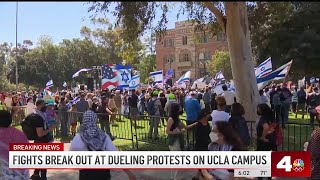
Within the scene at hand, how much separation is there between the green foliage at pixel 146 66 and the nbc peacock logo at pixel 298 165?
7718 centimetres

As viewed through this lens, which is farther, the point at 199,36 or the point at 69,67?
the point at 69,67

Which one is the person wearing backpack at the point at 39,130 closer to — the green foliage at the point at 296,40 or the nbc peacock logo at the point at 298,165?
the nbc peacock logo at the point at 298,165

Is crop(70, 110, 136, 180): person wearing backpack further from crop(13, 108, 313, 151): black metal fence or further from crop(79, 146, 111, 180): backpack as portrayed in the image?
crop(13, 108, 313, 151): black metal fence

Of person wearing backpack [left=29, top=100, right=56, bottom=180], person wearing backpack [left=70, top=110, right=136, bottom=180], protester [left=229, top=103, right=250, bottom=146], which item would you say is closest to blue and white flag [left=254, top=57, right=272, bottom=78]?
protester [left=229, top=103, right=250, bottom=146]

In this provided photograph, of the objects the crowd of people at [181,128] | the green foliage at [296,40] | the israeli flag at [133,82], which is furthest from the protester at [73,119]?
the green foliage at [296,40]

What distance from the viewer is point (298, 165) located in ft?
17.1

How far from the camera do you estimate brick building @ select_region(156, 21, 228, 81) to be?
274 ft

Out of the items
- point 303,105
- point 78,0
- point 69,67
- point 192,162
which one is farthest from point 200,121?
point 69,67

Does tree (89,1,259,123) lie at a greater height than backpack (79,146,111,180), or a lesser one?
greater

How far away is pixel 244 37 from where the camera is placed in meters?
13.1

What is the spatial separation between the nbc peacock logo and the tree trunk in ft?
Result: 26.0

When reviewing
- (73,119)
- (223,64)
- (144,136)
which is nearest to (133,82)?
(73,119)

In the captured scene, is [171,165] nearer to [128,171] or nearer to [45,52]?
[128,171]

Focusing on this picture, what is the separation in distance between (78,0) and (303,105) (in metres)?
20.4
